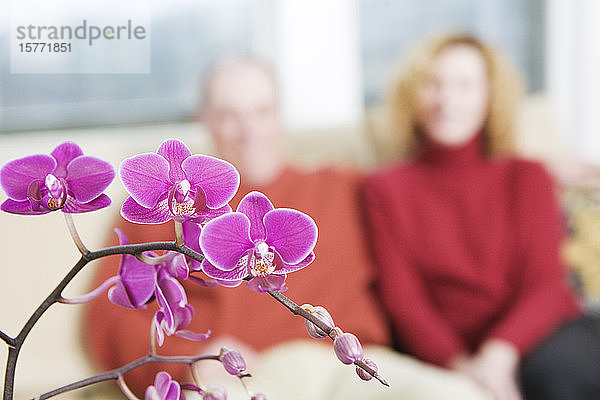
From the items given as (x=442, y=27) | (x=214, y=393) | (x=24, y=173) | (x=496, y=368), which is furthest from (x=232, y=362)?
(x=442, y=27)

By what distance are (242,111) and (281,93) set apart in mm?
176

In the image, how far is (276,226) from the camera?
29cm

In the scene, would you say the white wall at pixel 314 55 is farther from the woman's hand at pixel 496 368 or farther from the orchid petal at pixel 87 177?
the orchid petal at pixel 87 177

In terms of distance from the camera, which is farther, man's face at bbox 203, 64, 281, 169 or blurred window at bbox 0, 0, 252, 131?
blurred window at bbox 0, 0, 252, 131

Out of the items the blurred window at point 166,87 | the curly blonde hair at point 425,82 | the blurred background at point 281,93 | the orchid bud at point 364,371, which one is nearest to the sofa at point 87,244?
the blurred background at point 281,93

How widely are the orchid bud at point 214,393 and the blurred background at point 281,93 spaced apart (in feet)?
0.75


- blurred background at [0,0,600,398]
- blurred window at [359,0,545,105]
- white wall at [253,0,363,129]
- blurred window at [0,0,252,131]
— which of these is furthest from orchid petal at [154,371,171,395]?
blurred window at [359,0,545,105]

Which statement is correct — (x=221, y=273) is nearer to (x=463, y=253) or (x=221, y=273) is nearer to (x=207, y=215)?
(x=207, y=215)

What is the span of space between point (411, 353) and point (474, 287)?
0.63 ft

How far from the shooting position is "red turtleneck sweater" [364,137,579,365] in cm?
153

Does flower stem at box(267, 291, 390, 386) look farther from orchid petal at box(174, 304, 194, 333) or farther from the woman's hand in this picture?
the woman's hand

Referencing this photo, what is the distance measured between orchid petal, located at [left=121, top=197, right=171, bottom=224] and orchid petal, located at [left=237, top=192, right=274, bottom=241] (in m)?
0.03

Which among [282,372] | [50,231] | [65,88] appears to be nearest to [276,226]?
[282,372]

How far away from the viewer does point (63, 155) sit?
311 millimetres
